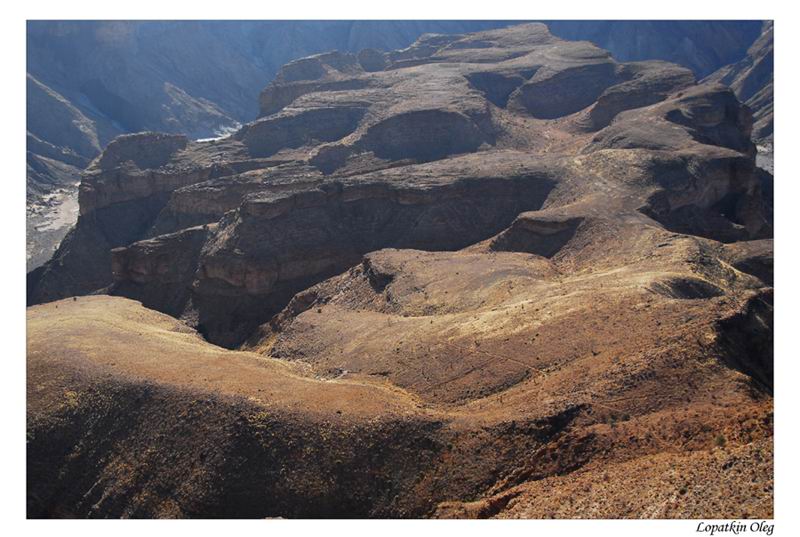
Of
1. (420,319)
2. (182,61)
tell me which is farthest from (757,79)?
(420,319)

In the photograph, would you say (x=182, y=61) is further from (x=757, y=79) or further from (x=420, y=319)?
(x=420, y=319)

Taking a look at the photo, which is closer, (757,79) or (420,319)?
(420,319)

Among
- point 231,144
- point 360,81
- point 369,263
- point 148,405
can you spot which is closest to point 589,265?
point 369,263

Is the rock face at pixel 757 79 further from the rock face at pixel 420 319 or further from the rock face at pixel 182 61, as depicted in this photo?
the rock face at pixel 420 319

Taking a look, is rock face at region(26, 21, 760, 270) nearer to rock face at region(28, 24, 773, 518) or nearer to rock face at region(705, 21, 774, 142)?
rock face at region(705, 21, 774, 142)

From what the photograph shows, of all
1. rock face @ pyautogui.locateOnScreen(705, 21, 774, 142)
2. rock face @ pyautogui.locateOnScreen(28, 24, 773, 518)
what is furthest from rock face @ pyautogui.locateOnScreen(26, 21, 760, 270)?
rock face @ pyautogui.locateOnScreen(28, 24, 773, 518)

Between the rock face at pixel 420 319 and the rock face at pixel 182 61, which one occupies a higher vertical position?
the rock face at pixel 182 61

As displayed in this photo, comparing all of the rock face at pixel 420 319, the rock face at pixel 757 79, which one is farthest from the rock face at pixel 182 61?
the rock face at pixel 420 319
